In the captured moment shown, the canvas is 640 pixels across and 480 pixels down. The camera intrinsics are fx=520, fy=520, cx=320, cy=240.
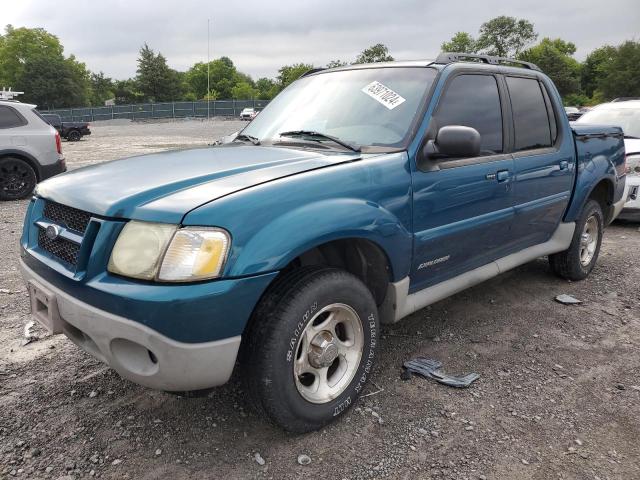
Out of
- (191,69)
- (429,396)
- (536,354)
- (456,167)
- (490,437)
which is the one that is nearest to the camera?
(490,437)

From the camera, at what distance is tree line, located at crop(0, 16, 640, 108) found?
5491cm

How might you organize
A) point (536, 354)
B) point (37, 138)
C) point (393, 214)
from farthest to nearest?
point (37, 138)
point (536, 354)
point (393, 214)

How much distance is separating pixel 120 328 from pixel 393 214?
4.62 ft

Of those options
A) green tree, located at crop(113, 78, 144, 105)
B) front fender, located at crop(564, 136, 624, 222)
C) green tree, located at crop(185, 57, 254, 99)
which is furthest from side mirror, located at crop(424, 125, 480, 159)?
green tree, located at crop(185, 57, 254, 99)

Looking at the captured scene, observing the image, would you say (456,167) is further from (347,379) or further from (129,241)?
(129,241)

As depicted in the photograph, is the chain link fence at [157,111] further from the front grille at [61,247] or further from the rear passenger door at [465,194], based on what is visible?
the front grille at [61,247]

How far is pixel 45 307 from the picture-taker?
7.93ft

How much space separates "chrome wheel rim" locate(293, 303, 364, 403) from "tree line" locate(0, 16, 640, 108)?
53.8 meters

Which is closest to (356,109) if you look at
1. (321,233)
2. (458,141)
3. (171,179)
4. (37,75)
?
(458,141)

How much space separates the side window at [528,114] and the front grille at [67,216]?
2797mm

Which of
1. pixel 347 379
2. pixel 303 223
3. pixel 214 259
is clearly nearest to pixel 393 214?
pixel 303 223

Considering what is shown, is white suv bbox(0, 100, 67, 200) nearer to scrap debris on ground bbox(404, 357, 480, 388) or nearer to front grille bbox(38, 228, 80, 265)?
front grille bbox(38, 228, 80, 265)

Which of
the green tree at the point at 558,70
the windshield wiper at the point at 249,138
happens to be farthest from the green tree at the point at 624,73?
the windshield wiper at the point at 249,138

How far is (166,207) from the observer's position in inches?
82.0
